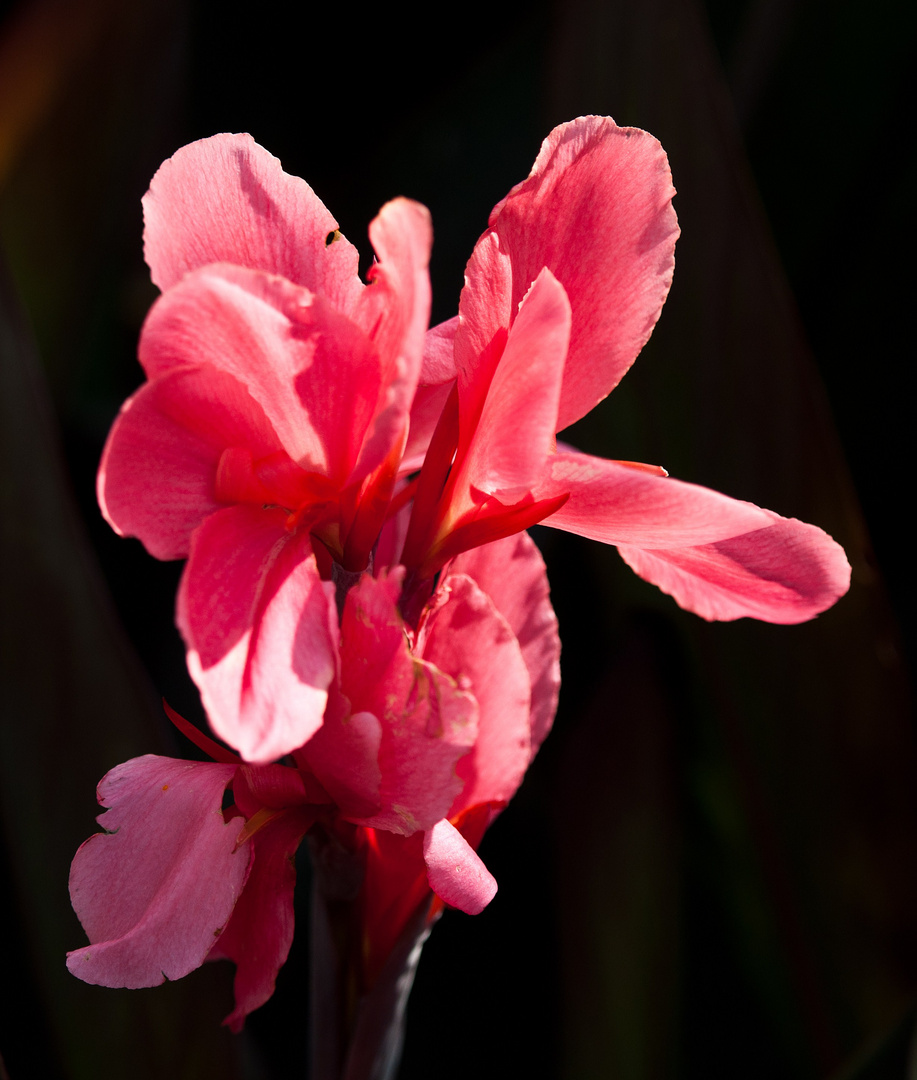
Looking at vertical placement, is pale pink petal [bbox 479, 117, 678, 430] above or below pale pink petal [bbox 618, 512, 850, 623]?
above

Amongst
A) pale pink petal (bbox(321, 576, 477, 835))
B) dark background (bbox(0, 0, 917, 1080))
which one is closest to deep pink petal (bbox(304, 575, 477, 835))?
pale pink petal (bbox(321, 576, 477, 835))

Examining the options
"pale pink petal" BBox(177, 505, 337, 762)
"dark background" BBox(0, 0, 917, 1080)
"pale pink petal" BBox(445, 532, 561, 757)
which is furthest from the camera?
"dark background" BBox(0, 0, 917, 1080)

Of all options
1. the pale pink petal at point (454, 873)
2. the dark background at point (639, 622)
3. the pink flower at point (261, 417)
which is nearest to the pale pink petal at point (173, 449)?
the pink flower at point (261, 417)

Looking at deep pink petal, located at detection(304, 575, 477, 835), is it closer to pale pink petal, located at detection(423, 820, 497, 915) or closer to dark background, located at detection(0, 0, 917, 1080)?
→ pale pink petal, located at detection(423, 820, 497, 915)

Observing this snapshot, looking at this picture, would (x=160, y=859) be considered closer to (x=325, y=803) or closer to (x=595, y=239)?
(x=325, y=803)

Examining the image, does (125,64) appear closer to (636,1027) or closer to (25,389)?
(25,389)

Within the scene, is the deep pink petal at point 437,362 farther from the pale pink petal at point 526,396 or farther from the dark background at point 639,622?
the dark background at point 639,622
